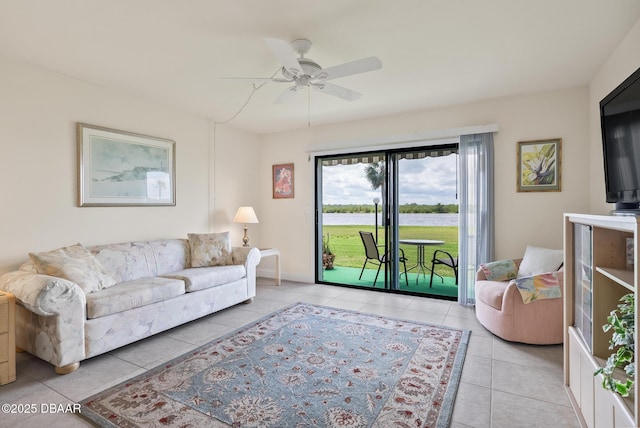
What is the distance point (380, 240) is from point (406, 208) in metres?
0.62

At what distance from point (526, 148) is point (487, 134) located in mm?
462

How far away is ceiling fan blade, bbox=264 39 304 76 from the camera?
2.02 meters

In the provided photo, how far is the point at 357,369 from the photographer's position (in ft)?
7.90

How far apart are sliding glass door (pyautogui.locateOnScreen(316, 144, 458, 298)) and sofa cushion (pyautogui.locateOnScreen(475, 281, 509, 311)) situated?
102 cm

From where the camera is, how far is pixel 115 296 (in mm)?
2656

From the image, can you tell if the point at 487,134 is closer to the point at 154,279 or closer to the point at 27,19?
the point at 154,279

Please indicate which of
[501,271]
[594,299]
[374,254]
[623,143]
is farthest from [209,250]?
[623,143]

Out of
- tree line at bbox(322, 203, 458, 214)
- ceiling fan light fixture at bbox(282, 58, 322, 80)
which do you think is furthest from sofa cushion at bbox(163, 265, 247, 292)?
ceiling fan light fixture at bbox(282, 58, 322, 80)

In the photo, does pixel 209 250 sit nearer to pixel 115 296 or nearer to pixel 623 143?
pixel 115 296

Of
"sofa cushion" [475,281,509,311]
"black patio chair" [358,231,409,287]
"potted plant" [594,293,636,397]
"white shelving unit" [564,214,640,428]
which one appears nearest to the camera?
"potted plant" [594,293,636,397]

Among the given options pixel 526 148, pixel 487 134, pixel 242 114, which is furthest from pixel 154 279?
pixel 526 148

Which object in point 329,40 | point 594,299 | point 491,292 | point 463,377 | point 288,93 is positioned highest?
point 329,40

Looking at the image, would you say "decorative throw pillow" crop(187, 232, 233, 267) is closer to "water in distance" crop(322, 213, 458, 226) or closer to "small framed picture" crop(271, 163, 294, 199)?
"small framed picture" crop(271, 163, 294, 199)

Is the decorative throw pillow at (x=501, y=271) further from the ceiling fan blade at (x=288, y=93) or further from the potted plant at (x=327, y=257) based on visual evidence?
the ceiling fan blade at (x=288, y=93)
